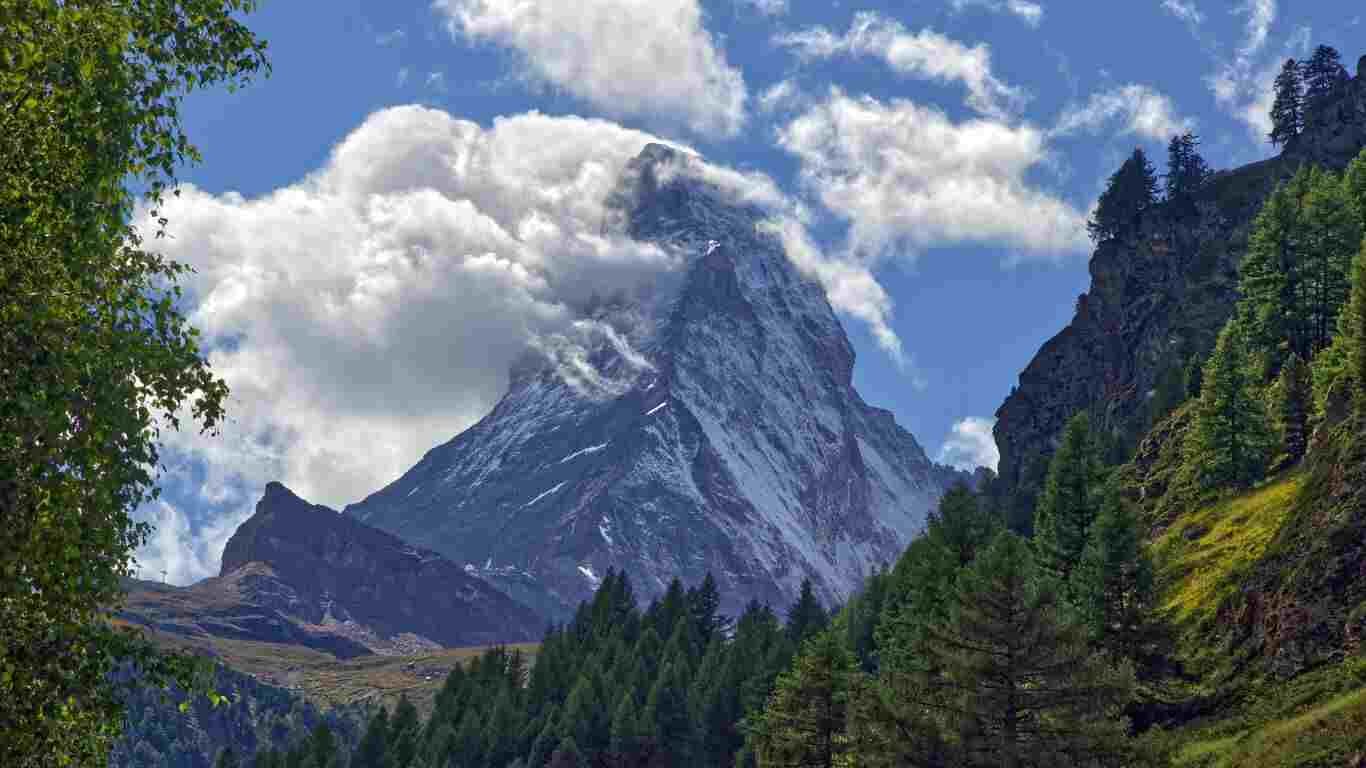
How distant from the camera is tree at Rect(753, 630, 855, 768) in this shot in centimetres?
5341

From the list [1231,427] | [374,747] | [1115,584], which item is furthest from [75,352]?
[374,747]

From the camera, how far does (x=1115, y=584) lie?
60.3 m

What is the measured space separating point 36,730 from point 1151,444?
111086 mm

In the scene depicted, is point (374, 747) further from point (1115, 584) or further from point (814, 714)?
point (1115, 584)

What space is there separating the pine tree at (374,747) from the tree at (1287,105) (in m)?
157

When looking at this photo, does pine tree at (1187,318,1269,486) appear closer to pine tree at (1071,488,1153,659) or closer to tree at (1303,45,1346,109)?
pine tree at (1071,488,1153,659)

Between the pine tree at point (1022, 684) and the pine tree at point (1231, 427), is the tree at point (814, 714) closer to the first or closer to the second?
the pine tree at point (1022, 684)

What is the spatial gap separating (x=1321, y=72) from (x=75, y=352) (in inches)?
8119

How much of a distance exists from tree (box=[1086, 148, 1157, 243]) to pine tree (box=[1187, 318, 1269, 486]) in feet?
352

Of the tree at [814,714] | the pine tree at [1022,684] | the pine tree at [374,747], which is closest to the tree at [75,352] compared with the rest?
the pine tree at [1022,684]

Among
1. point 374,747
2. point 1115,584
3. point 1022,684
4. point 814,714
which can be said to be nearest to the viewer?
point 1022,684

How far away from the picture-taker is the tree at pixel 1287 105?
183m

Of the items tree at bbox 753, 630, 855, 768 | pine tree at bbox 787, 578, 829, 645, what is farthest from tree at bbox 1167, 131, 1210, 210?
tree at bbox 753, 630, 855, 768

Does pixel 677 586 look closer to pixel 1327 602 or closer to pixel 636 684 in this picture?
pixel 636 684
